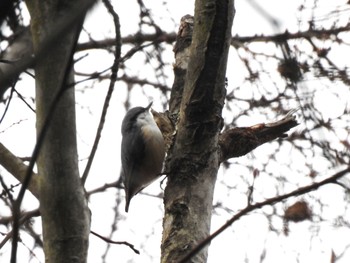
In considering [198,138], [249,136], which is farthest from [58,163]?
[249,136]

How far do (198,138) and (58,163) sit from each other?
1030mm

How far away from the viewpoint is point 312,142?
4062 mm

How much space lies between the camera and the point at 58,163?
1467 mm

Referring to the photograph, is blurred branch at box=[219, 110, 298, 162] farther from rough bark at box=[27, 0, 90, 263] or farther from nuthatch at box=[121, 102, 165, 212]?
rough bark at box=[27, 0, 90, 263]

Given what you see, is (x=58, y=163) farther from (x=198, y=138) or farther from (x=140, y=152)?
(x=140, y=152)

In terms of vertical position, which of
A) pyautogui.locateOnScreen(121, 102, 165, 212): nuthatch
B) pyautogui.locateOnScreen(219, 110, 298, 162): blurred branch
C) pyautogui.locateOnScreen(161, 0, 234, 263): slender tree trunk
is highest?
pyautogui.locateOnScreen(121, 102, 165, 212): nuthatch

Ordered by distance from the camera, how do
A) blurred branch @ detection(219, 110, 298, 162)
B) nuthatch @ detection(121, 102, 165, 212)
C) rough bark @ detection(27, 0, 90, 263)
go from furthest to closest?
nuthatch @ detection(121, 102, 165, 212) → blurred branch @ detection(219, 110, 298, 162) → rough bark @ detection(27, 0, 90, 263)

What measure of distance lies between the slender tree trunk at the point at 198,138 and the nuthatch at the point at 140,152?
1.12 metres

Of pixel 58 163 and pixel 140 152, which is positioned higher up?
pixel 140 152

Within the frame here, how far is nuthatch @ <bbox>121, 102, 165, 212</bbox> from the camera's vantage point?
3.65 meters

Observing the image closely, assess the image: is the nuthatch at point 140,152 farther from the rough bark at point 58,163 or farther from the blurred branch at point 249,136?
the rough bark at point 58,163

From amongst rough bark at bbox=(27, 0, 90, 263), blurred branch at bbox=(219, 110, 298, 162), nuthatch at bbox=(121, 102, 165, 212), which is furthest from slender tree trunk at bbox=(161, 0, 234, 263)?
nuthatch at bbox=(121, 102, 165, 212)

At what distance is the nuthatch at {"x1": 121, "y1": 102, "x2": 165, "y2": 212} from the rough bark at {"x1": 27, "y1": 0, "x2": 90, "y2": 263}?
208 cm

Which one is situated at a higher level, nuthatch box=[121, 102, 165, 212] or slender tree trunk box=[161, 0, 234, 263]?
nuthatch box=[121, 102, 165, 212]
